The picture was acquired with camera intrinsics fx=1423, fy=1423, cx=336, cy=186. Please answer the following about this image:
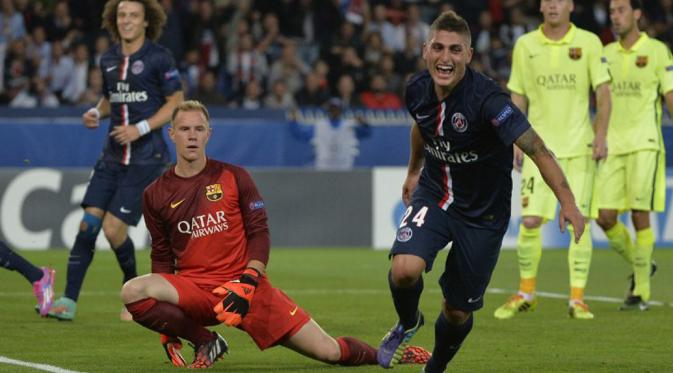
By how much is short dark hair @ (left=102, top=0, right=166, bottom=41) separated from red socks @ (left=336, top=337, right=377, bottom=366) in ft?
12.5

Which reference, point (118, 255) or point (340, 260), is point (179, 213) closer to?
point (118, 255)

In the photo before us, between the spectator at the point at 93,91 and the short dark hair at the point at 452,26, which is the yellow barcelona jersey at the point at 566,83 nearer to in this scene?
the short dark hair at the point at 452,26

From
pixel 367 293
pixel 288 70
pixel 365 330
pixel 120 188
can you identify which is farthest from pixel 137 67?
pixel 288 70

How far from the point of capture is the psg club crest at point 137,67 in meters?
10.6

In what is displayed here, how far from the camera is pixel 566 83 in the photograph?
11.0 meters

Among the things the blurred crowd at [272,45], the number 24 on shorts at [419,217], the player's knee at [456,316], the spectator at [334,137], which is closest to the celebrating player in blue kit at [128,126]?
the number 24 on shorts at [419,217]

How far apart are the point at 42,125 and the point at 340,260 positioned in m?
4.81

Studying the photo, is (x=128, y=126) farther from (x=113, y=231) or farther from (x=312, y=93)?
(x=312, y=93)

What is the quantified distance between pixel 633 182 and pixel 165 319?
5.67 meters

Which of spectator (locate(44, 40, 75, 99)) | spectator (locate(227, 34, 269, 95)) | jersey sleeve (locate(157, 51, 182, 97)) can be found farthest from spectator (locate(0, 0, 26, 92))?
jersey sleeve (locate(157, 51, 182, 97))

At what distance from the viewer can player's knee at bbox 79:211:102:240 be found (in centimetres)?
1058

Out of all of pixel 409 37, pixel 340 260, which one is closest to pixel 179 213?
pixel 340 260

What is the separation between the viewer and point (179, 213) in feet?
25.5

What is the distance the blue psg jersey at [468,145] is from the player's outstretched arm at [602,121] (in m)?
3.37
